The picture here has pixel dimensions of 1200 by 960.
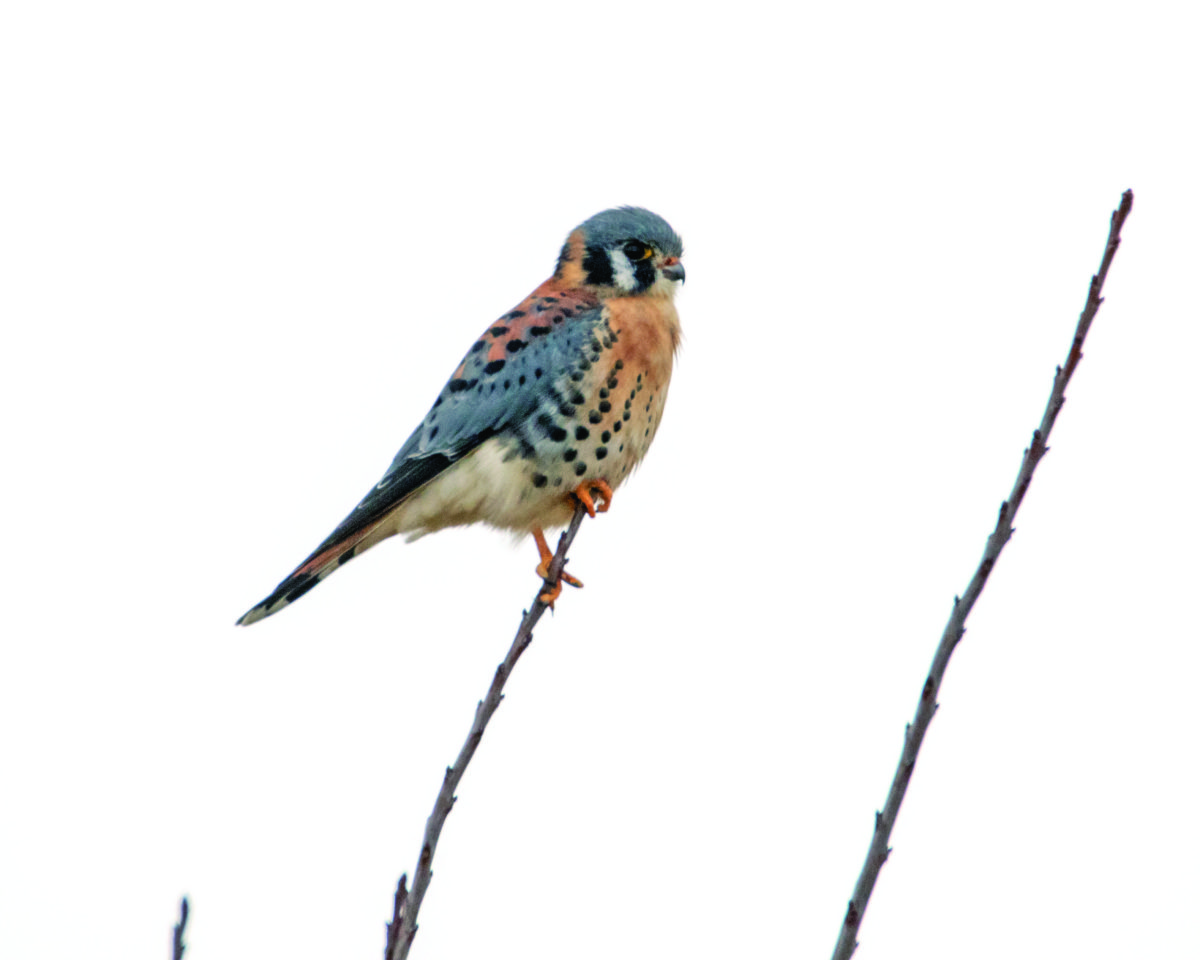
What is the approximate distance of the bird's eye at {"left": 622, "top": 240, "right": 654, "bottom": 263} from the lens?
17.1 ft

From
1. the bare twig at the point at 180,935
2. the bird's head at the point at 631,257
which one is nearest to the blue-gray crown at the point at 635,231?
the bird's head at the point at 631,257

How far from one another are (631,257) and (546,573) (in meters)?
1.67

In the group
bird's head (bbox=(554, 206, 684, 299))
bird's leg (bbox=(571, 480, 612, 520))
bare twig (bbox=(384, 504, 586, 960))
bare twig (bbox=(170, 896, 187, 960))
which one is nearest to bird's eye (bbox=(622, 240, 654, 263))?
bird's head (bbox=(554, 206, 684, 299))

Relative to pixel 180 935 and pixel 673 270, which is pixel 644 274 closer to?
pixel 673 270

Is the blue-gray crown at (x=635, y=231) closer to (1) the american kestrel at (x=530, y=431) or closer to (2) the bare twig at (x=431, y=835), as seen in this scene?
(1) the american kestrel at (x=530, y=431)

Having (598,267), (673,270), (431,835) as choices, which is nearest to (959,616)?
(431,835)

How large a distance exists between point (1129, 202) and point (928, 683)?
610 mm

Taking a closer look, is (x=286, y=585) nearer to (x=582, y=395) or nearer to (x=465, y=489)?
(x=465, y=489)

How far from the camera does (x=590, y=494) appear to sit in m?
4.70

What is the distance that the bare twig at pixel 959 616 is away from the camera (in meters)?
1.66

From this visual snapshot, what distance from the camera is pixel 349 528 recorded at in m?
4.58

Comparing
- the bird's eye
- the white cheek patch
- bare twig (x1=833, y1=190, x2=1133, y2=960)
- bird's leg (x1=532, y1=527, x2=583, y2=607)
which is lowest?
bare twig (x1=833, y1=190, x2=1133, y2=960)

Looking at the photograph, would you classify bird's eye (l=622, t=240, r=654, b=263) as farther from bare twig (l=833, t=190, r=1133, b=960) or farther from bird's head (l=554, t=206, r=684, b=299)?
bare twig (l=833, t=190, r=1133, b=960)

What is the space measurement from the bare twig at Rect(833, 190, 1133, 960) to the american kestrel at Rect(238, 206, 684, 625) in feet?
9.05
